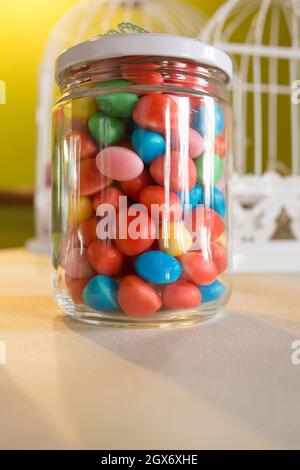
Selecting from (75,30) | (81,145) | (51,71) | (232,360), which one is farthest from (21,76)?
(232,360)

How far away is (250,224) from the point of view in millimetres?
811

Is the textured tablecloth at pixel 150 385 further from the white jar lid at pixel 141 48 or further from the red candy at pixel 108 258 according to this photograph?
the white jar lid at pixel 141 48

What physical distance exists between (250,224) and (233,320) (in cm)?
44

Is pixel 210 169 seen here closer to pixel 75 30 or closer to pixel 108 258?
pixel 108 258

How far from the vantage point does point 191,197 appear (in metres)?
0.36

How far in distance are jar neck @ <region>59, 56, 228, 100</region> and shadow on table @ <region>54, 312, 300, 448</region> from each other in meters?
0.17

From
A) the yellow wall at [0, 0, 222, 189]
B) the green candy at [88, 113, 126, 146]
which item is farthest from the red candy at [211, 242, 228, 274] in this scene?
the yellow wall at [0, 0, 222, 189]

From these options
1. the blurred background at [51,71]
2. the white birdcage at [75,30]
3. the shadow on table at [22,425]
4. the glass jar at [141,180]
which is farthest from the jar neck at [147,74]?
the blurred background at [51,71]

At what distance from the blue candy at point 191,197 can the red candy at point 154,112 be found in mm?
47

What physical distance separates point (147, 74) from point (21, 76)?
150 centimetres

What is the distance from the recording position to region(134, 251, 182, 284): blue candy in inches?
13.4

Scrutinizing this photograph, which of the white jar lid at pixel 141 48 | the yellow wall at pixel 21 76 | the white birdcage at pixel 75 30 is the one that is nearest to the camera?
the white jar lid at pixel 141 48

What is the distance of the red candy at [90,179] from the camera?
35cm
